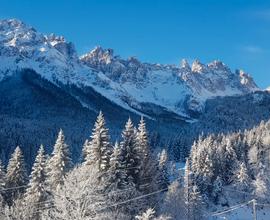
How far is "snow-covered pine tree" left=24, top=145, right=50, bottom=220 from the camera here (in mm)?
64938

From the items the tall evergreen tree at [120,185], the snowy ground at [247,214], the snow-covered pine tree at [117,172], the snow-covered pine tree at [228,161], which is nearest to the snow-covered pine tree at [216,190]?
the snowy ground at [247,214]

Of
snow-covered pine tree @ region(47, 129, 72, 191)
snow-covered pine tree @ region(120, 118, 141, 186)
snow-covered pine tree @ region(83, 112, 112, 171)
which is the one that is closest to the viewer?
snow-covered pine tree @ region(83, 112, 112, 171)

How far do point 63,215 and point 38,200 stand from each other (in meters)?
16.3

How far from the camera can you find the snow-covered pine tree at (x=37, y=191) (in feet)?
213

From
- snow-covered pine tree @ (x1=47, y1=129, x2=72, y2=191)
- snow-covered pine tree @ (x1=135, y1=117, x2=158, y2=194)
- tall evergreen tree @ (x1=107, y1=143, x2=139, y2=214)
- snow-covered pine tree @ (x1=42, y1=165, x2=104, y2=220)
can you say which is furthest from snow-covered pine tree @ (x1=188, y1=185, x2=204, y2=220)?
snow-covered pine tree @ (x1=42, y1=165, x2=104, y2=220)

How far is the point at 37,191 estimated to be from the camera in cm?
6788

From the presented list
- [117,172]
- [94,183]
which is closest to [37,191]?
[117,172]

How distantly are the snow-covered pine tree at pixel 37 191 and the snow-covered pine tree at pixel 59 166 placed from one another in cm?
170

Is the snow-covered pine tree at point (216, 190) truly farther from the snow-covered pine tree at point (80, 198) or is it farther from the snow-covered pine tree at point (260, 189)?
the snow-covered pine tree at point (80, 198)

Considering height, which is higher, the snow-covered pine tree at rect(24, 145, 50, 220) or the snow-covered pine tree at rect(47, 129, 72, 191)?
the snow-covered pine tree at rect(47, 129, 72, 191)

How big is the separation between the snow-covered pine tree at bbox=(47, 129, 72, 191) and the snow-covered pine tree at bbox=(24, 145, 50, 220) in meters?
1.70

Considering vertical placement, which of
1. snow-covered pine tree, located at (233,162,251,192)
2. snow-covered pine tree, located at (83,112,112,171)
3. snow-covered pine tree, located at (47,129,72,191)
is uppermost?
snow-covered pine tree, located at (233,162,251,192)

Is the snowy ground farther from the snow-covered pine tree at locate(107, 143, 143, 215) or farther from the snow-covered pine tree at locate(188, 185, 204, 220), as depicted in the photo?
the snow-covered pine tree at locate(107, 143, 143, 215)

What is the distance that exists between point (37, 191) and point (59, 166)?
4.88 metres
